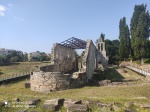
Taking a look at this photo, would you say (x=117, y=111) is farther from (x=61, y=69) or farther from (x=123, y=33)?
(x=123, y=33)

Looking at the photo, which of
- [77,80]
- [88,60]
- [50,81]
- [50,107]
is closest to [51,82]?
[50,81]

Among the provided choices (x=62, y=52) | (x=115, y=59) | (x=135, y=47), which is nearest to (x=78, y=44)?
(x=62, y=52)

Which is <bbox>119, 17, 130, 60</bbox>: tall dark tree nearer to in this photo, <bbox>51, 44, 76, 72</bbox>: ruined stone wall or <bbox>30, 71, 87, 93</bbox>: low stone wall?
<bbox>51, 44, 76, 72</bbox>: ruined stone wall

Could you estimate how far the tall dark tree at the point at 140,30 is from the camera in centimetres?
4244

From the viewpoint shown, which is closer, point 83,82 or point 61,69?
point 83,82

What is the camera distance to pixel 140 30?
42.8 m

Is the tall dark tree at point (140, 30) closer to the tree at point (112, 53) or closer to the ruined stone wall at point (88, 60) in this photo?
the tree at point (112, 53)

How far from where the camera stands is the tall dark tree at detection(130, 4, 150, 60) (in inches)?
1671

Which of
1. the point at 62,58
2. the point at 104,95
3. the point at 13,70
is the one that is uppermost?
the point at 62,58

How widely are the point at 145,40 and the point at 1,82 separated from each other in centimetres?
3197

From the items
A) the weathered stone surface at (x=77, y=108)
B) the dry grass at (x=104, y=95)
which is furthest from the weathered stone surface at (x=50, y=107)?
the dry grass at (x=104, y=95)

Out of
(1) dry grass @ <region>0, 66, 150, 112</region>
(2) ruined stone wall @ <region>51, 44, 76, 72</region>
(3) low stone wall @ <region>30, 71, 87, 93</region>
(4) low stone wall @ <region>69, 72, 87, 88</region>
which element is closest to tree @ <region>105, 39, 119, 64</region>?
(2) ruined stone wall @ <region>51, 44, 76, 72</region>

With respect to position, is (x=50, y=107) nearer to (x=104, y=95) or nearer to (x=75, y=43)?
(x=104, y=95)

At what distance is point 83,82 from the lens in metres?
17.7
